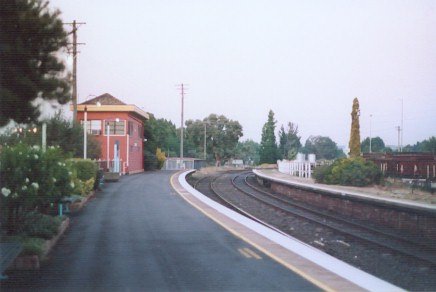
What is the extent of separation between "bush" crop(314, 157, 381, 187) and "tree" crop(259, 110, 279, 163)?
59.5 metres

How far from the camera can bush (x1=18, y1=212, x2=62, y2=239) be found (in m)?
10.8

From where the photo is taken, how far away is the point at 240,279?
8.02 m

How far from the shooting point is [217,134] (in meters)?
99.2

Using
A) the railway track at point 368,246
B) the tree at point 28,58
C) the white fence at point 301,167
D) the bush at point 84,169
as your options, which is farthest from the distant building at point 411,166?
the tree at point 28,58

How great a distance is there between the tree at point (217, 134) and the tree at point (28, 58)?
299 feet

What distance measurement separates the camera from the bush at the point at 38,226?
10.8m

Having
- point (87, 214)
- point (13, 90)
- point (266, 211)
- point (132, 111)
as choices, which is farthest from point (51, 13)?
point (132, 111)

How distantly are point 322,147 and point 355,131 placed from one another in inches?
3853

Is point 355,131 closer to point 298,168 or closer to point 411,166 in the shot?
point 298,168

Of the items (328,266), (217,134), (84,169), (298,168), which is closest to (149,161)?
(298,168)

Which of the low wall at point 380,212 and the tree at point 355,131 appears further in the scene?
the tree at point 355,131

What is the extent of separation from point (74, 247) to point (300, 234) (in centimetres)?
846

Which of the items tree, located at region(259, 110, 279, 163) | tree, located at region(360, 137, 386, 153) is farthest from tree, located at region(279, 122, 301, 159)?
tree, located at region(360, 137, 386, 153)

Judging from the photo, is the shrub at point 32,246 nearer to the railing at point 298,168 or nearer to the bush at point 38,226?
the bush at point 38,226
